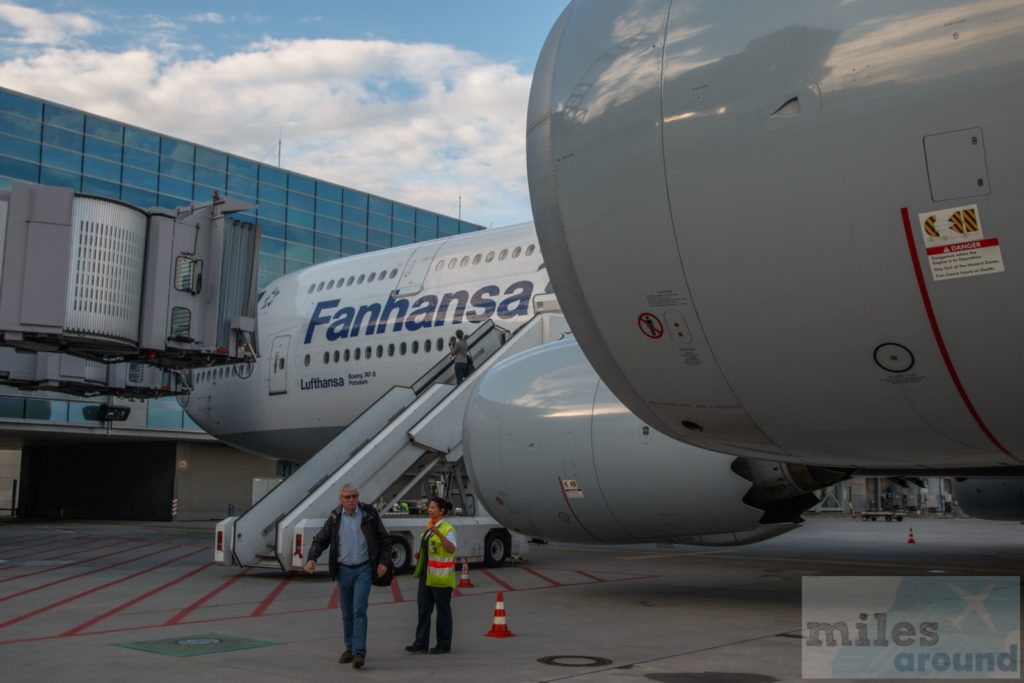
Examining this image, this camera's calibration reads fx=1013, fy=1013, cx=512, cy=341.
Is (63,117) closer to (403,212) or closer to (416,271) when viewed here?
(403,212)

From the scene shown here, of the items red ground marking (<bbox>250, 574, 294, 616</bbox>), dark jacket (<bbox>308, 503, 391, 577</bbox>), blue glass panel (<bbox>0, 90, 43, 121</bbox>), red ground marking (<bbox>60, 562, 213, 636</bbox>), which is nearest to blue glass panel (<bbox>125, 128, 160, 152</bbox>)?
blue glass panel (<bbox>0, 90, 43, 121</bbox>)

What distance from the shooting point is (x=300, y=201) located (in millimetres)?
48625

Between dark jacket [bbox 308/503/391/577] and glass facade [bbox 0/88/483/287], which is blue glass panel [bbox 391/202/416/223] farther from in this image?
dark jacket [bbox 308/503/391/577]

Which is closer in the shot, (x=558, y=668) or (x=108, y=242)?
(x=558, y=668)

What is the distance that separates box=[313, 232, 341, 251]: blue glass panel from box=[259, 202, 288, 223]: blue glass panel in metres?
2.09

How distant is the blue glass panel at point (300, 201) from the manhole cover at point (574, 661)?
4180 cm

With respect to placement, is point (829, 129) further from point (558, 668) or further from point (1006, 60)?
point (558, 668)

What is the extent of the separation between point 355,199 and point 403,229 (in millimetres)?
3508

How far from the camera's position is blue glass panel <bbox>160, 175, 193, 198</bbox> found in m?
43.2

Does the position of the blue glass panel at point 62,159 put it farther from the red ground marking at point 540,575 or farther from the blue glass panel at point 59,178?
the red ground marking at point 540,575

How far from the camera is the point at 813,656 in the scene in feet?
28.7

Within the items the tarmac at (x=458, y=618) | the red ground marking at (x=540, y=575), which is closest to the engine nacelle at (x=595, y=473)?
the tarmac at (x=458, y=618)

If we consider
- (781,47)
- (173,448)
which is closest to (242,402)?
(173,448)

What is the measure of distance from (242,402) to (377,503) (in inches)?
397
